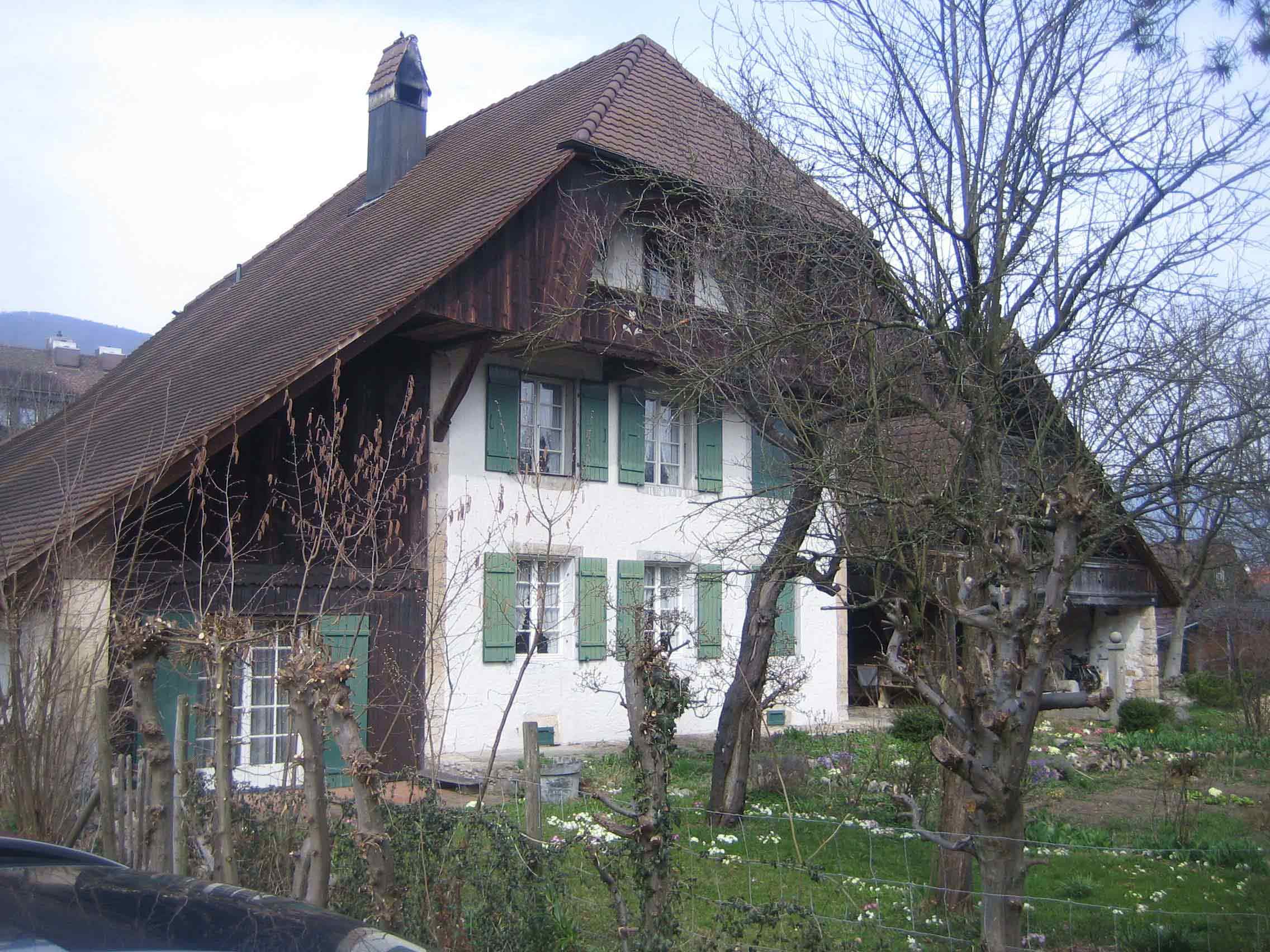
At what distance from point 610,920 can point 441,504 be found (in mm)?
8322

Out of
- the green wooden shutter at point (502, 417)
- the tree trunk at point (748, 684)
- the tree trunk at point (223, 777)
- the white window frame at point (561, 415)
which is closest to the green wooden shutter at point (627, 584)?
the white window frame at point (561, 415)

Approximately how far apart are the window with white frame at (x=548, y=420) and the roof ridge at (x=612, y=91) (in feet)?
10.1

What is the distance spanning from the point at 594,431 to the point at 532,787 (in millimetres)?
8693

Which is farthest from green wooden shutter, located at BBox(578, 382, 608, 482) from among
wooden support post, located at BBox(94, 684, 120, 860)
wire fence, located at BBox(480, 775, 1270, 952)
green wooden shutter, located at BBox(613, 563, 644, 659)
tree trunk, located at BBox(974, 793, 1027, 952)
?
tree trunk, located at BBox(974, 793, 1027, 952)

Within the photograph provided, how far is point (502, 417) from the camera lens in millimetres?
14445

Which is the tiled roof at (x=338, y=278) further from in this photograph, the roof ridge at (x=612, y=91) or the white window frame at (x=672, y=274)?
the white window frame at (x=672, y=274)

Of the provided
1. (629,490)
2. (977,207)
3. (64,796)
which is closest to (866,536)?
(977,207)

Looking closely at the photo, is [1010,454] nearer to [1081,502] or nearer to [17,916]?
[1081,502]

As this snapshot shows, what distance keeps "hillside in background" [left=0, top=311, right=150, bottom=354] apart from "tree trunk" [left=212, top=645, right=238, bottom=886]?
413 ft

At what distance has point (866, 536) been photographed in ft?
24.8

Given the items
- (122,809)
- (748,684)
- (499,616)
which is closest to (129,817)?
(122,809)

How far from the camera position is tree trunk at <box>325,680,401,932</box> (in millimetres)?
4281

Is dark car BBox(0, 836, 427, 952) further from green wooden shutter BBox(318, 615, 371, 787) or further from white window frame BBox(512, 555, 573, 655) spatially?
white window frame BBox(512, 555, 573, 655)

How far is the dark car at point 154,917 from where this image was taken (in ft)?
7.92
